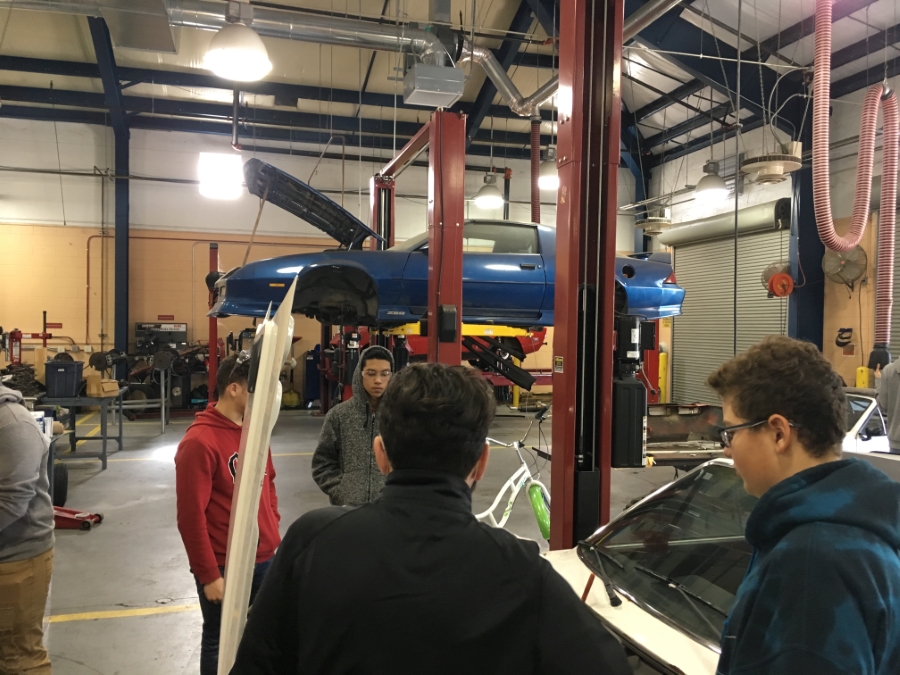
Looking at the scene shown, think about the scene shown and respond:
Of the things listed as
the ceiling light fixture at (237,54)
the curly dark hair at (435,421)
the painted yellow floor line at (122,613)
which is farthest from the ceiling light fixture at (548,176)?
the curly dark hair at (435,421)

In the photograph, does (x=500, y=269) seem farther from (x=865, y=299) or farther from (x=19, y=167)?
→ (x=19, y=167)

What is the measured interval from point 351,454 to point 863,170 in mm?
4626

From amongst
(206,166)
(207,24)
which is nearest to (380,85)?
(206,166)

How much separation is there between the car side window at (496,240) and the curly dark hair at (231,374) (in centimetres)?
347

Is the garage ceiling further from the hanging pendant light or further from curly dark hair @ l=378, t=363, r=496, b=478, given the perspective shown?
curly dark hair @ l=378, t=363, r=496, b=478

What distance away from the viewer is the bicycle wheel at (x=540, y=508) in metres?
3.43

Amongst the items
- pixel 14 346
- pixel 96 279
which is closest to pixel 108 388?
pixel 14 346

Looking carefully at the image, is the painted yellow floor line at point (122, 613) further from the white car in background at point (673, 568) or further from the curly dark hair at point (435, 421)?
the curly dark hair at point (435, 421)

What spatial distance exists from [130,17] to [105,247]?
6.63 m

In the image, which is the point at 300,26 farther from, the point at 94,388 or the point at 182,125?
the point at 182,125

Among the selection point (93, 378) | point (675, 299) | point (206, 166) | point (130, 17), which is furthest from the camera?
point (206, 166)

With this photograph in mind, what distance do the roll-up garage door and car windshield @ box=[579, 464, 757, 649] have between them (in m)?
7.92

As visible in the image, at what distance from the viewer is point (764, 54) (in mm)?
8203

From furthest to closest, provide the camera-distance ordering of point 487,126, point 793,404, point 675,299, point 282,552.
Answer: point 487,126 < point 675,299 < point 793,404 < point 282,552
